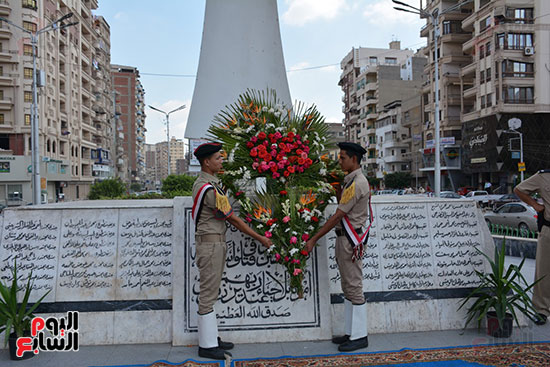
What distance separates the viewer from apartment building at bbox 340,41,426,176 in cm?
7100

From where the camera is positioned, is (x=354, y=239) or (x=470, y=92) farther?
(x=470, y=92)

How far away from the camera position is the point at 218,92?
8.42 m

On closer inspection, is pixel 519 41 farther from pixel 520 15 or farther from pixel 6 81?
pixel 6 81

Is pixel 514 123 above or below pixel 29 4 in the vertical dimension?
below

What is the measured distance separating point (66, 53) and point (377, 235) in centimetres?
5436

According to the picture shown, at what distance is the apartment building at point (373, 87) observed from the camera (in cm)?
7100

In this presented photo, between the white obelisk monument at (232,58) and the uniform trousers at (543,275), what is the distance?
4936 millimetres

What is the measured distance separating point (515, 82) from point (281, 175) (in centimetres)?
4039

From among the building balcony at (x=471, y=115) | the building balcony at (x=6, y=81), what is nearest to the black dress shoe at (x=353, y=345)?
the building balcony at (x=471, y=115)

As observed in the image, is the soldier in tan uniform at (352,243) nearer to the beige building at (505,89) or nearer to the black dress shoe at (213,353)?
the black dress shoe at (213,353)

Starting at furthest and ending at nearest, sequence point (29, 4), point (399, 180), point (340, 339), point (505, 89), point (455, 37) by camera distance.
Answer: point (399, 180) → point (455, 37) → point (29, 4) → point (505, 89) → point (340, 339)

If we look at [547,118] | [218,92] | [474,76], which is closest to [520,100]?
[547,118]

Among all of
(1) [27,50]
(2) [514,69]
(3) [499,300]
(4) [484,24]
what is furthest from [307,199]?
(1) [27,50]

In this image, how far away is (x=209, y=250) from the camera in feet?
14.5
